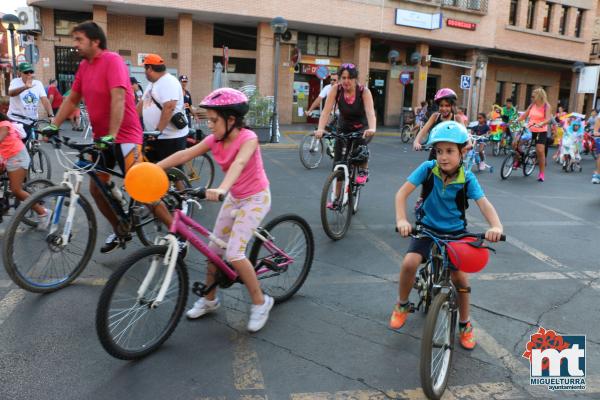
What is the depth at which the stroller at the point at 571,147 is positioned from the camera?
1414 cm

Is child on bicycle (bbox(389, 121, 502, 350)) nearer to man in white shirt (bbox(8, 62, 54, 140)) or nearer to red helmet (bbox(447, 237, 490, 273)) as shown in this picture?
red helmet (bbox(447, 237, 490, 273))

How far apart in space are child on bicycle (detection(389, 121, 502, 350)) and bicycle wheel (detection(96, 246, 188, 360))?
1.47 metres

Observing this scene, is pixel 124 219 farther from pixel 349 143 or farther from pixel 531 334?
pixel 531 334

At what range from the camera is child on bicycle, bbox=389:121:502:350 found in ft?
10.7

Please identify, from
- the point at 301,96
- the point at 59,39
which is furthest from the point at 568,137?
the point at 59,39

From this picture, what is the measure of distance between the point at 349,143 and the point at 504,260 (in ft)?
7.27

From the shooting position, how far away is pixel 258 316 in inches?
145

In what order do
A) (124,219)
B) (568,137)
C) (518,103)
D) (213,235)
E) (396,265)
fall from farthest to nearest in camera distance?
(518,103), (568,137), (396,265), (124,219), (213,235)

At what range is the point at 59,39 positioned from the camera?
23.9 meters

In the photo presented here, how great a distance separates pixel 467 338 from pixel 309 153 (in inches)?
338

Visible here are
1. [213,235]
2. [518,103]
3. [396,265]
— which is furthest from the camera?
[518,103]

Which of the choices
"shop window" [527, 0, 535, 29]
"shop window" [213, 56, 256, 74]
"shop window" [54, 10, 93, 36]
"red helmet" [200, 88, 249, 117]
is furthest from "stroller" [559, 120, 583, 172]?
"shop window" [527, 0, 535, 29]

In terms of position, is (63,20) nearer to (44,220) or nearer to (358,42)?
(358,42)

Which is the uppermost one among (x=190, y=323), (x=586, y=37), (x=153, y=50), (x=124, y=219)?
(x=586, y=37)
